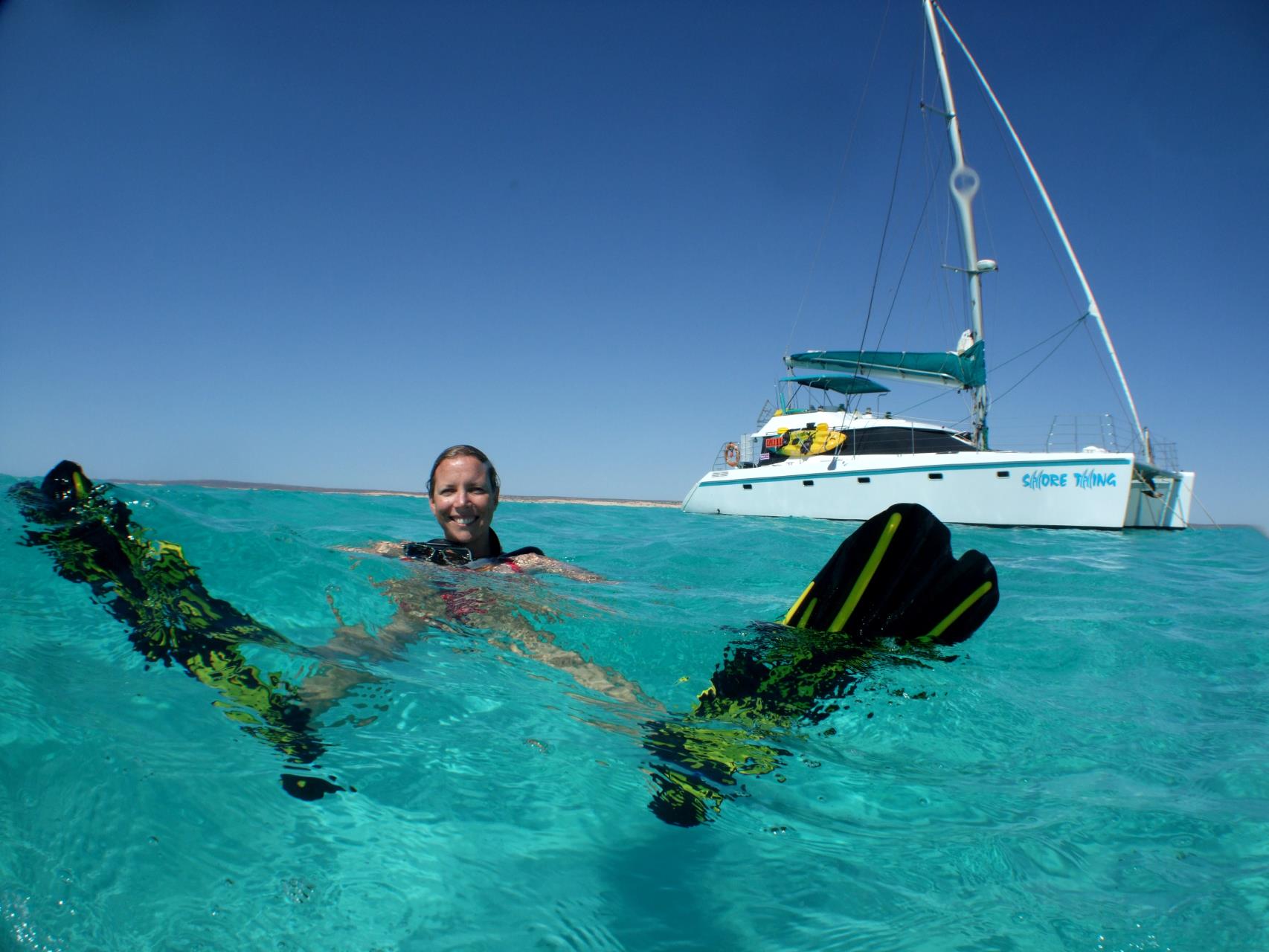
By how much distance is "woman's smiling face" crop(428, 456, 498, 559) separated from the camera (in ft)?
10.7

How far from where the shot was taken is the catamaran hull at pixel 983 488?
38.5ft

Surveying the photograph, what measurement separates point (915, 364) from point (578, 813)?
51.7 ft

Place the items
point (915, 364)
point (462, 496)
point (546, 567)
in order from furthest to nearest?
1. point (915, 364)
2. point (546, 567)
3. point (462, 496)

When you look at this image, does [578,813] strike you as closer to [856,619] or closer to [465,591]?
[856,619]

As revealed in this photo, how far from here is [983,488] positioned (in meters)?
12.2

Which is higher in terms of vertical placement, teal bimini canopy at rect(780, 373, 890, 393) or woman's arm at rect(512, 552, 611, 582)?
teal bimini canopy at rect(780, 373, 890, 393)

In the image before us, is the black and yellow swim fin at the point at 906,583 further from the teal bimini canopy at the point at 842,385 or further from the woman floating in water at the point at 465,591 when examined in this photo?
the teal bimini canopy at the point at 842,385

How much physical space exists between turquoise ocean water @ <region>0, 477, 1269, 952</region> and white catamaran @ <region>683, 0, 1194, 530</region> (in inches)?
392

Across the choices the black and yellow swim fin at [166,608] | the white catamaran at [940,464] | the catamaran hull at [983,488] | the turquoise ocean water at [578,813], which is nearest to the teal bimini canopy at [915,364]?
the white catamaran at [940,464]

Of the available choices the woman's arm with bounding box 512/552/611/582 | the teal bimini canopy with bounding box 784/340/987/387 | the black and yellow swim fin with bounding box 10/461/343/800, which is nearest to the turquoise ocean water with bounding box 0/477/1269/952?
the black and yellow swim fin with bounding box 10/461/343/800

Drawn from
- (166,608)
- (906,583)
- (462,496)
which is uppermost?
(462,496)

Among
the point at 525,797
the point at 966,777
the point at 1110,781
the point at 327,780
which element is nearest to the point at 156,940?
the point at 327,780

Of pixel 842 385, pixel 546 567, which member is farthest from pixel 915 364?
pixel 546 567

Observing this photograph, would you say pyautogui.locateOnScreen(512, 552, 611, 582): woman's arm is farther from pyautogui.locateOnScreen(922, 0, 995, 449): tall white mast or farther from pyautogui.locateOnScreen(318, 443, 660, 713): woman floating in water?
pyautogui.locateOnScreen(922, 0, 995, 449): tall white mast
